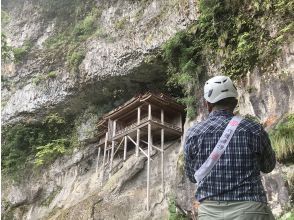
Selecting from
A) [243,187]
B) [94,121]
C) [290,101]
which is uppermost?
[94,121]

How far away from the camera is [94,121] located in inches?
858

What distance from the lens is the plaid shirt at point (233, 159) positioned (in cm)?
277

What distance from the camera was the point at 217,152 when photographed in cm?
287

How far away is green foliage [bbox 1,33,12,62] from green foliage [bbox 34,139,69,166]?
20.3 feet

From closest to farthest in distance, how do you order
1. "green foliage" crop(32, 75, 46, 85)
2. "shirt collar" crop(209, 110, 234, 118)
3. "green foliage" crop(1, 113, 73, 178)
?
"shirt collar" crop(209, 110, 234, 118) < "green foliage" crop(32, 75, 46, 85) < "green foliage" crop(1, 113, 73, 178)

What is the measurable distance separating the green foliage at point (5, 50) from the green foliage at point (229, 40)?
38.8ft

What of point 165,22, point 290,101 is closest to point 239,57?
point 290,101

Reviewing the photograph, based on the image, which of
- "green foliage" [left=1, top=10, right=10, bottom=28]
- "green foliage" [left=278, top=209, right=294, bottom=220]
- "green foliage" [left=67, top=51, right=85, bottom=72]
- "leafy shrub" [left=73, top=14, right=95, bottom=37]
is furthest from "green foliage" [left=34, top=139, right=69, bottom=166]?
"green foliage" [left=278, top=209, right=294, bottom=220]

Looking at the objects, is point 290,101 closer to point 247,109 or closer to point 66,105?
point 247,109

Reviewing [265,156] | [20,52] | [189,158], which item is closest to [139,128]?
[20,52]

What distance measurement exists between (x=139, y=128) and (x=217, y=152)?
14757mm

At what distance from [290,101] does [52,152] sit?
15.4 m

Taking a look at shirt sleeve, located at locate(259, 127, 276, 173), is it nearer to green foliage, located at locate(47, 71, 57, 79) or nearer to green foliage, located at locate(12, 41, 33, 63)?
green foliage, located at locate(47, 71, 57, 79)

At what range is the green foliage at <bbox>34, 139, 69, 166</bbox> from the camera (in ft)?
70.6
